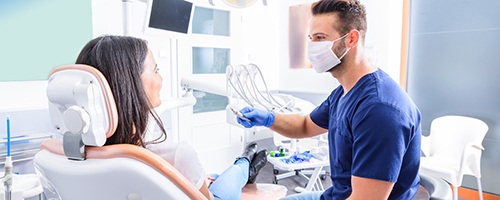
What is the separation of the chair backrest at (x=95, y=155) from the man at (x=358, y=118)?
0.57 metres

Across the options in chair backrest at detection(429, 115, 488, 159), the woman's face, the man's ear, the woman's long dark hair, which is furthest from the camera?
chair backrest at detection(429, 115, 488, 159)

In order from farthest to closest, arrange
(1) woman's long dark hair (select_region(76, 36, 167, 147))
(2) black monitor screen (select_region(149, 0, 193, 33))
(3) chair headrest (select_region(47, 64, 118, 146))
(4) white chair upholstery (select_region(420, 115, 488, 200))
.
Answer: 1. (4) white chair upholstery (select_region(420, 115, 488, 200))
2. (2) black monitor screen (select_region(149, 0, 193, 33))
3. (1) woman's long dark hair (select_region(76, 36, 167, 147))
4. (3) chair headrest (select_region(47, 64, 118, 146))

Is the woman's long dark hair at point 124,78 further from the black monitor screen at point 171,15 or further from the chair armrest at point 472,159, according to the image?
the chair armrest at point 472,159

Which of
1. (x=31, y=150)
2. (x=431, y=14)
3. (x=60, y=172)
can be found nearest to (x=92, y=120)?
(x=60, y=172)

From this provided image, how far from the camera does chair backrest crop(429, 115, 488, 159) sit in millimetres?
2740

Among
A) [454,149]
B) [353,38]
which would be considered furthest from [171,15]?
[454,149]

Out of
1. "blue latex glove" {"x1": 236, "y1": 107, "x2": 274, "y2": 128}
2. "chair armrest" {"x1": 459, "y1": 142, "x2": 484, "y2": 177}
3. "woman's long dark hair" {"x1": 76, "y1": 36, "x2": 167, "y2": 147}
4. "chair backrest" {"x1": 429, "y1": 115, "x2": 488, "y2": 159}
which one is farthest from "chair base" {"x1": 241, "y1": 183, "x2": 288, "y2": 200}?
"chair backrest" {"x1": 429, "y1": 115, "x2": 488, "y2": 159}

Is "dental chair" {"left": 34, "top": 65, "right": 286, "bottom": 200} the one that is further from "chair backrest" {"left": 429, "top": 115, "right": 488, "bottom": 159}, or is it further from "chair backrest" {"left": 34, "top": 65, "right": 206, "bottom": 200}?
"chair backrest" {"left": 429, "top": 115, "right": 488, "bottom": 159}

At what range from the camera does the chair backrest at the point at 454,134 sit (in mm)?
2740

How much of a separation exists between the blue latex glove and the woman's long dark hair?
654 mm

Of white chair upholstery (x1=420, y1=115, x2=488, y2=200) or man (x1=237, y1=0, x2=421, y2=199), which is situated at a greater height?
man (x1=237, y1=0, x2=421, y2=199)

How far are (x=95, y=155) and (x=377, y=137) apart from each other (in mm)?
810

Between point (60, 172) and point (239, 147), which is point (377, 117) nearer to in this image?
point (60, 172)

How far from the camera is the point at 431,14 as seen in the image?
3092 mm
